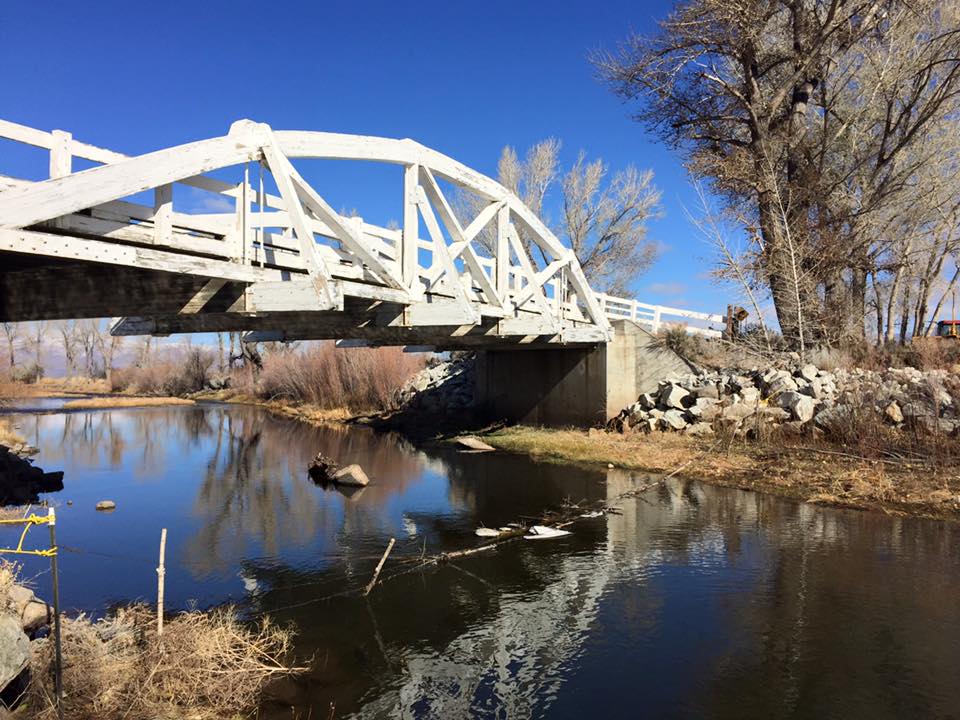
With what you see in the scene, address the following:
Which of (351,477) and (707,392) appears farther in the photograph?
(707,392)

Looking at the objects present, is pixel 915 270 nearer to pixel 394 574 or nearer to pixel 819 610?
pixel 819 610

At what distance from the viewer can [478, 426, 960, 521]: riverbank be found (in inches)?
539

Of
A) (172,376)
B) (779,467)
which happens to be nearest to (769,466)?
(779,467)

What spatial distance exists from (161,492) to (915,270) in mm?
28060

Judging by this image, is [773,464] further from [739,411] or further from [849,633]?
[849,633]

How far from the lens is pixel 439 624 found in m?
7.99

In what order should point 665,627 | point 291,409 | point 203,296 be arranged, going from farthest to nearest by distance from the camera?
point 291,409 < point 203,296 < point 665,627

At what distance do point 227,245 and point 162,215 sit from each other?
122cm

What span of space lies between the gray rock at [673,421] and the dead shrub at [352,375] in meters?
16.8

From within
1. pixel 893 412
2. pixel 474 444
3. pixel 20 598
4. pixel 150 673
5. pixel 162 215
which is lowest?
pixel 150 673

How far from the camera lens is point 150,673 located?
548 cm

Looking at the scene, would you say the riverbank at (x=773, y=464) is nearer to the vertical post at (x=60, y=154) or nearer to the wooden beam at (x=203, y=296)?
the wooden beam at (x=203, y=296)

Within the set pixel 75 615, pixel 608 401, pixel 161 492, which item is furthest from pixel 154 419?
pixel 75 615

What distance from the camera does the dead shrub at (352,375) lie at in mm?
36219
